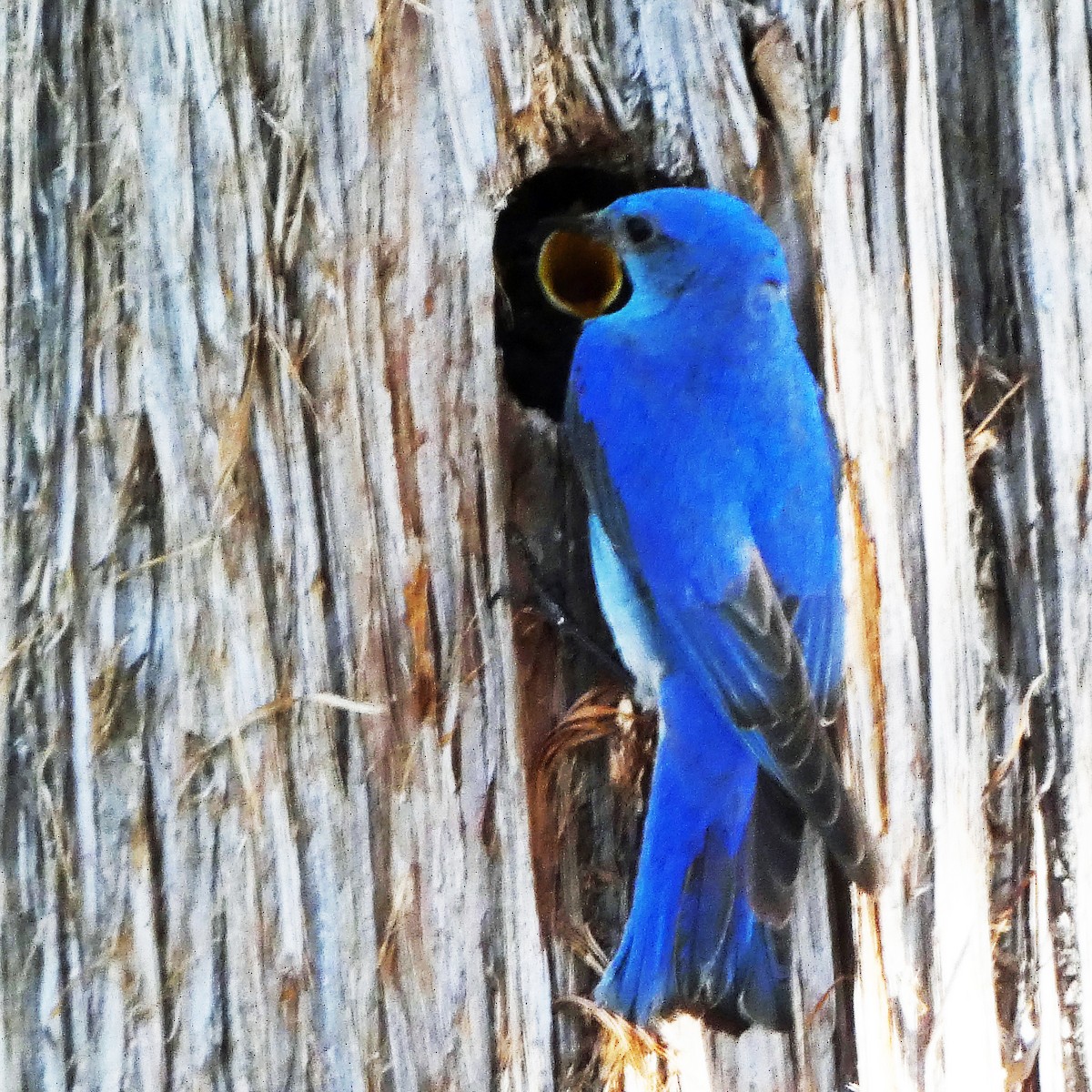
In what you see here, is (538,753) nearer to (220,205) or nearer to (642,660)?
(642,660)

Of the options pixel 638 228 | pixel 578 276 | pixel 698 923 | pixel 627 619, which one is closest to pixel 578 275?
pixel 578 276

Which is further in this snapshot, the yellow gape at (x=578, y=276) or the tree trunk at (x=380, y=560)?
the yellow gape at (x=578, y=276)

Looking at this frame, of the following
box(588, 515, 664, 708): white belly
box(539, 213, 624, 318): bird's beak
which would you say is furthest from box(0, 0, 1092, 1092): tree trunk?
box(539, 213, 624, 318): bird's beak

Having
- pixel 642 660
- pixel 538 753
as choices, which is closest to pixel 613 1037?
pixel 538 753

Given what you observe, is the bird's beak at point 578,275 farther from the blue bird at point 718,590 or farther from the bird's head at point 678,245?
the blue bird at point 718,590

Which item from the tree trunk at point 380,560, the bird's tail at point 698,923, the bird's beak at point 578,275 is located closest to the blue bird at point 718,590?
the bird's tail at point 698,923

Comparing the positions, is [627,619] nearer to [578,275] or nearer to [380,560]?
[380,560]

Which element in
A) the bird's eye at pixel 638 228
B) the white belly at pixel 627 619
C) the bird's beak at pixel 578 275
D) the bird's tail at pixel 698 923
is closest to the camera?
the bird's tail at pixel 698 923
